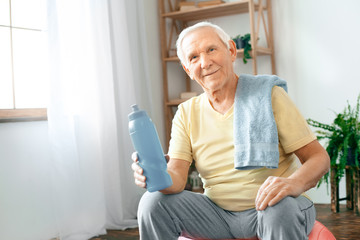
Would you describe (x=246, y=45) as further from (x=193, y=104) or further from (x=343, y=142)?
(x=193, y=104)

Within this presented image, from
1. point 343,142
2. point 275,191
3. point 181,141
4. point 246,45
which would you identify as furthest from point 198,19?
point 275,191

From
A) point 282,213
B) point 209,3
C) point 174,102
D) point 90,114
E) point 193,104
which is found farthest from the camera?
point 174,102

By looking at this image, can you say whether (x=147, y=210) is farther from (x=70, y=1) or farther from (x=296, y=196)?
(x=70, y=1)

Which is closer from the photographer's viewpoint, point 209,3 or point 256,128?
point 256,128

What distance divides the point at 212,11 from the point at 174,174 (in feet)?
8.02

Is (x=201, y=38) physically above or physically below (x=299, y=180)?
above

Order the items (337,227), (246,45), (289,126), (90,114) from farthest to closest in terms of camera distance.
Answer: (246,45) → (90,114) → (337,227) → (289,126)

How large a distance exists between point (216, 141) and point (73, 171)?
1.40 meters

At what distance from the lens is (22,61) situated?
277cm

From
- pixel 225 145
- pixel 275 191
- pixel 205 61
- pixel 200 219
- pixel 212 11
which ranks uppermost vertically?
pixel 212 11

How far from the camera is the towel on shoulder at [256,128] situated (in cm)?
143

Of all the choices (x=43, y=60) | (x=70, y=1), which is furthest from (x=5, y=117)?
(x=70, y=1)

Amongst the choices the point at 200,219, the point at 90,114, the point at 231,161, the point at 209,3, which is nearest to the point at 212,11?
the point at 209,3

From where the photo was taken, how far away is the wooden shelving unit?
11.4ft
